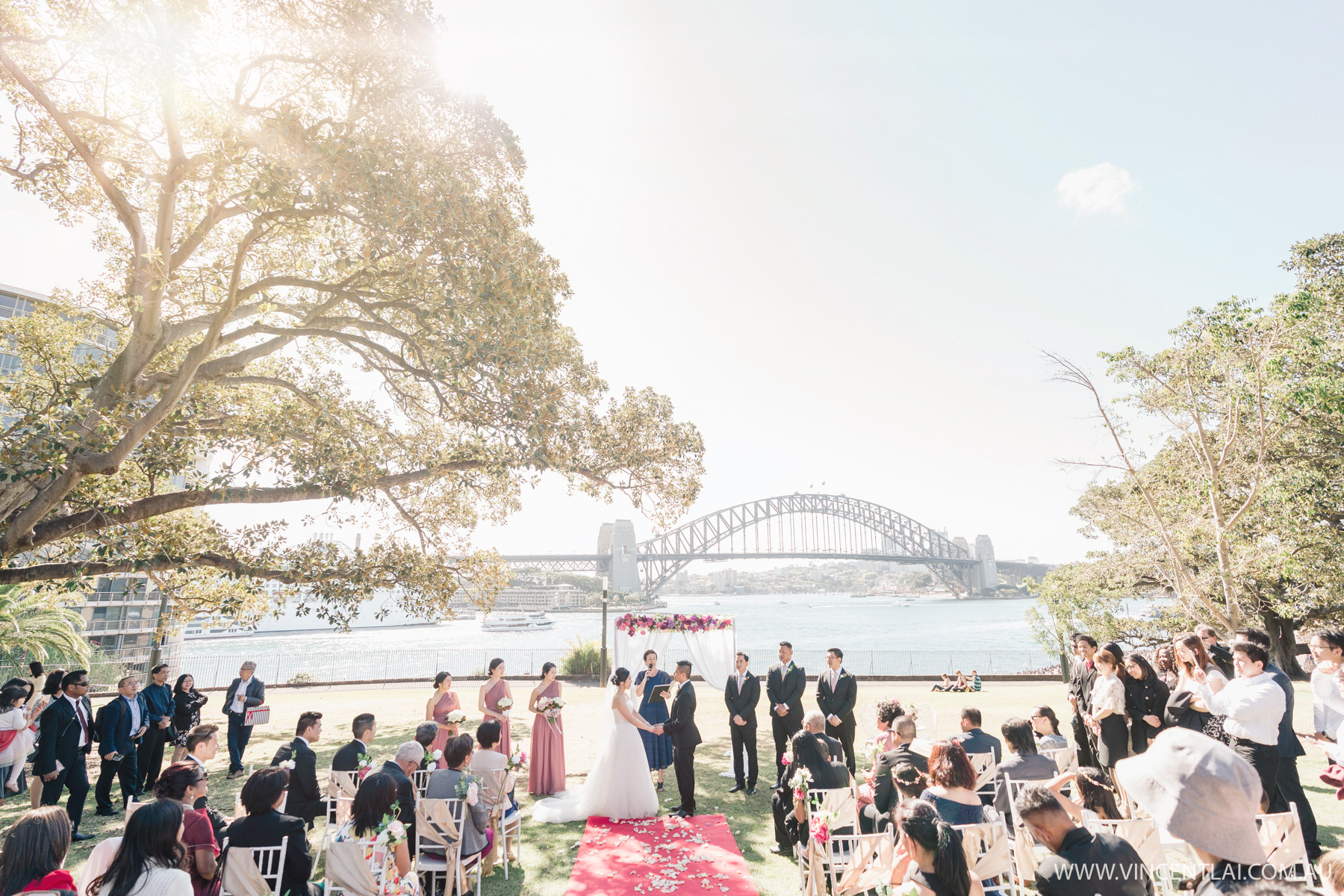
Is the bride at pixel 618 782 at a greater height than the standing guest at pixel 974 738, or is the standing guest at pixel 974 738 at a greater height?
the standing guest at pixel 974 738

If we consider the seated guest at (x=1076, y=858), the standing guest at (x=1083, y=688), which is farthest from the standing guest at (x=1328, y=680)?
the seated guest at (x=1076, y=858)

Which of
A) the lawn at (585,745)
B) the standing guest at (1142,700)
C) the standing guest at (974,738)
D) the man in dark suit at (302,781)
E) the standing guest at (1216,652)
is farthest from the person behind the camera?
the standing guest at (1142,700)

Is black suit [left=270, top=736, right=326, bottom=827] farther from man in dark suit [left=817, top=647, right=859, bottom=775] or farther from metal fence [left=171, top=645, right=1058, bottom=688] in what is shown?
metal fence [left=171, top=645, right=1058, bottom=688]

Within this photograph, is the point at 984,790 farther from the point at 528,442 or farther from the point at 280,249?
the point at 280,249

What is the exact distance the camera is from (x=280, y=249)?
8.99 m

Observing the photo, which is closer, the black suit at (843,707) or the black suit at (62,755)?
the black suit at (62,755)

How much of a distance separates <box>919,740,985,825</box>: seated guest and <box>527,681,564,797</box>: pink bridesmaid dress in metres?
5.10

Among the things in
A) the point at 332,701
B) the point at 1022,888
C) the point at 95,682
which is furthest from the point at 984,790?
the point at 95,682

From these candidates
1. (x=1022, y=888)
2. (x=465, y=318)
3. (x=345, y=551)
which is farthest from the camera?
(x=345, y=551)

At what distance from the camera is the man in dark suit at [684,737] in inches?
270

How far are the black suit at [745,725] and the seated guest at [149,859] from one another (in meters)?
6.01

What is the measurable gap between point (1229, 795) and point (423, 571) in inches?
350

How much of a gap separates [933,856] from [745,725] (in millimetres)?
5181

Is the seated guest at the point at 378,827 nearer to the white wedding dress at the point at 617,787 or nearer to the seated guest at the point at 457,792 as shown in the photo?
the seated guest at the point at 457,792
